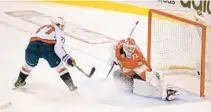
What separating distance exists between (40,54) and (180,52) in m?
0.56

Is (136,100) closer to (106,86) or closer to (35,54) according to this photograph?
(106,86)

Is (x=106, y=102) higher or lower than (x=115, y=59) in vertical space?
lower

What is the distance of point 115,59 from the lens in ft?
5.62

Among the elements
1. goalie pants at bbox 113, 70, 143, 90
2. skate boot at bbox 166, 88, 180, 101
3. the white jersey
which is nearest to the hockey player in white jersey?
the white jersey

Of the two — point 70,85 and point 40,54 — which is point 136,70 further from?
point 40,54

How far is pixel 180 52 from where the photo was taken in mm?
1854

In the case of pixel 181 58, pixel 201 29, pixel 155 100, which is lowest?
pixel 155 100

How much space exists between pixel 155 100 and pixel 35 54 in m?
0.45

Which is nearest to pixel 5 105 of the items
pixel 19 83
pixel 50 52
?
pixel 19 83

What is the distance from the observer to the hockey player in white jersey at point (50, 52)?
1589mm

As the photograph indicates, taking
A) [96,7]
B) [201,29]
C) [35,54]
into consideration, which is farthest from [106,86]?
[96,7]

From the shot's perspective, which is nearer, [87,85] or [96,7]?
[87,85]

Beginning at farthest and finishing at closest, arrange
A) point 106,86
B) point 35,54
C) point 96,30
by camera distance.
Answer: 1. point 96,30
2. point 106,86
3. point 35,54

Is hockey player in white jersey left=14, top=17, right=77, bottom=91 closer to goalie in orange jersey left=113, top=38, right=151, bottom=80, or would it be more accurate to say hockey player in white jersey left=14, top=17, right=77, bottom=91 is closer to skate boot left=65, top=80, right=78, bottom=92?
skate boot left=65, top=80, right=78, bottom=92
